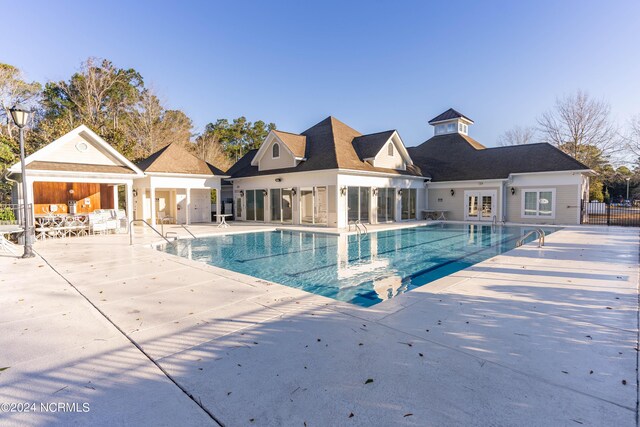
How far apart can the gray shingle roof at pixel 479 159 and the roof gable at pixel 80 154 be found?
1915 cm

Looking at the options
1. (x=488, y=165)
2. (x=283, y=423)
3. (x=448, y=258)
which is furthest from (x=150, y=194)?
(x=488, y=165)

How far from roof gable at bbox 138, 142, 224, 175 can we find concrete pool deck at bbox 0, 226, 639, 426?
1341 centimetres

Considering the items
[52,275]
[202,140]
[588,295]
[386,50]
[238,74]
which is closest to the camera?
[588,295]

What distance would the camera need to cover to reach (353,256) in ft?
37.0

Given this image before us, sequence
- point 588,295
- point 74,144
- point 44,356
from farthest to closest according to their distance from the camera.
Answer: point 74,144 < point 588,295 < point 44,356

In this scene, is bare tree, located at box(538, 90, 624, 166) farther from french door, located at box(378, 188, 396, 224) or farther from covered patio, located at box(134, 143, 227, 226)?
covered patio, located at box(134, 143, 227, 226)

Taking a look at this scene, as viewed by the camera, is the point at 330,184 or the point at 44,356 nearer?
the point at 44,356

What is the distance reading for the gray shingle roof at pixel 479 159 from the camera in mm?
20453

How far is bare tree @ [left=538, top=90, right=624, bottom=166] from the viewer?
Answer: 29.6 m

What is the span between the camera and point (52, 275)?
23.6 ft

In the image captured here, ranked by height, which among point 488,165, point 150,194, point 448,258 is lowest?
point 448,258

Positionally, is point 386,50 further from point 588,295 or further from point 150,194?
point 588,295

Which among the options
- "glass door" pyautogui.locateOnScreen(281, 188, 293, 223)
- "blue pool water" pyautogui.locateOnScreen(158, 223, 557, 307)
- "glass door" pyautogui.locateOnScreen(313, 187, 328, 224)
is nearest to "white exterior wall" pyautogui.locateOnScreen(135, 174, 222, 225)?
"glass door" pyautogui.locateOnScreen(281, 188, 293, 223)

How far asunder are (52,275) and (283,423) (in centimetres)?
705
